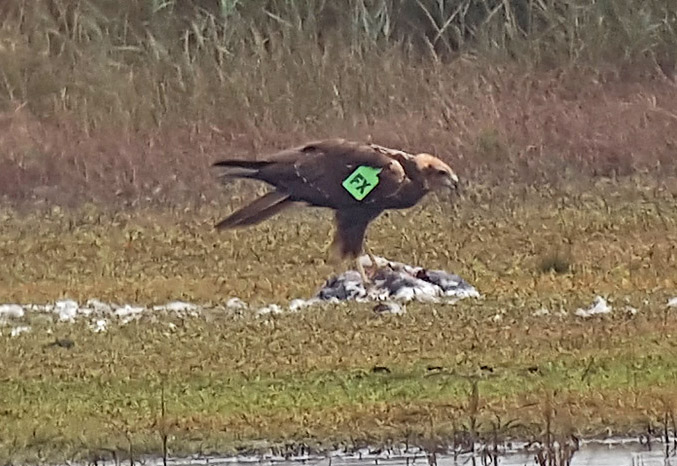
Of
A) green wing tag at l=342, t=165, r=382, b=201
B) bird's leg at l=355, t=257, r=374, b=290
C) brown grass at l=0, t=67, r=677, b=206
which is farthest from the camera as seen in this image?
brown grass at l=0, t=67, r=677, b=206

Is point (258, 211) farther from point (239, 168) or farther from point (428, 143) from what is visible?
point (428, 143)

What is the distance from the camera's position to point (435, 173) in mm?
10094

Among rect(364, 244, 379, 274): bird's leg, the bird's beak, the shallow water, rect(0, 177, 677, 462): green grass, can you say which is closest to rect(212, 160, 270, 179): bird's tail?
rect(0, 177, 677, 462): green grass

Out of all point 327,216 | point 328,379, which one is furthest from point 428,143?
point 328,379

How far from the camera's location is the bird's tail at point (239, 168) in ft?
33.1

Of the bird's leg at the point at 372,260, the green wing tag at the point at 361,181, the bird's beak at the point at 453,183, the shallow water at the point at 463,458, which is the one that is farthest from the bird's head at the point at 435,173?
the shallow water at the point at 463,458

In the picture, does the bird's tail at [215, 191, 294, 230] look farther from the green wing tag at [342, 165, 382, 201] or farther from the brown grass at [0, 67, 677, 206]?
the green wing tag at [342, 165, 382, 201]

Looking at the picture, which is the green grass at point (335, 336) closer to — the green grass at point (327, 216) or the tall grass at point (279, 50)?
the green grass at point (327, 216)

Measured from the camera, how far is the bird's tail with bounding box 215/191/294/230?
32.3 feet

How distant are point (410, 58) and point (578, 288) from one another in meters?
1.97

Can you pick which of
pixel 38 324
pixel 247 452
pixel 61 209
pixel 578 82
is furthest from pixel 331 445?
pixel 578 82

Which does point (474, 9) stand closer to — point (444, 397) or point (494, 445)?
point (444, 397)

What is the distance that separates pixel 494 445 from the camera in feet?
24.2

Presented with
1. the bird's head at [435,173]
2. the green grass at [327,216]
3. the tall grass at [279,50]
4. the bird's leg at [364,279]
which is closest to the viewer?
the green grass at [327,216]
